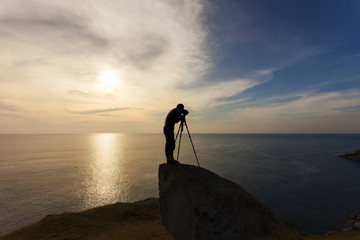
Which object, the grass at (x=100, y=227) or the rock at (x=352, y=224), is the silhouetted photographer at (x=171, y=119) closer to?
the grass at (x=100, y=227)

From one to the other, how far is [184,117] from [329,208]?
130 ft

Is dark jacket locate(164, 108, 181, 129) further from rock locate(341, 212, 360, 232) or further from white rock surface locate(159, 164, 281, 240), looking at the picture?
rock locate(341, 212, 360, 232)

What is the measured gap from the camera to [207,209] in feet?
23.4

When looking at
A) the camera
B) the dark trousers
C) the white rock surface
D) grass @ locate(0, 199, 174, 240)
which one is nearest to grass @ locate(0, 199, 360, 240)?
grass @ locate(0, 199, 174, 240)

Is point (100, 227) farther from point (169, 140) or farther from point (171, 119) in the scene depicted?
point (171, 119)

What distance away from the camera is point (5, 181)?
5272 centimetres

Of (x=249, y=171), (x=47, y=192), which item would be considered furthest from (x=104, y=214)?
(x=249, y=171)

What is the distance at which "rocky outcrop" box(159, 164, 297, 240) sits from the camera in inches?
266

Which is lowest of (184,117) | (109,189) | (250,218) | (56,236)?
(109,189)

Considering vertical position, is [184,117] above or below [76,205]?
above

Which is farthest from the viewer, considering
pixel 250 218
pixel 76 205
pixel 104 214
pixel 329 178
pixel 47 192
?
pixel 329 178

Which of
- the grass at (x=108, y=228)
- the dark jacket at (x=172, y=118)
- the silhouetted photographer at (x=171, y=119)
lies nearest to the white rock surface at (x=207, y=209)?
the grass at (x=108, y=228)

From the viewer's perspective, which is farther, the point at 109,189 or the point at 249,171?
the point at 249,171

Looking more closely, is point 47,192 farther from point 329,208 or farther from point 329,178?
point 329,178
